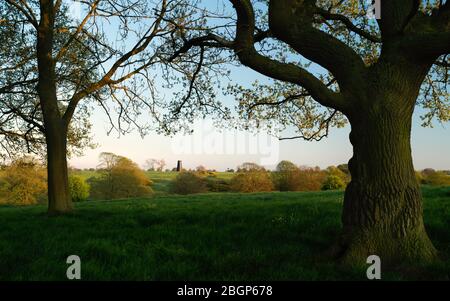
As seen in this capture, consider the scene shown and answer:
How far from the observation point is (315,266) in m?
6.68

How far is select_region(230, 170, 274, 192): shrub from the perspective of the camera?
60.8 meters

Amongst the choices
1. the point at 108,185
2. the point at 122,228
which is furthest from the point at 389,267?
the point at 108,185

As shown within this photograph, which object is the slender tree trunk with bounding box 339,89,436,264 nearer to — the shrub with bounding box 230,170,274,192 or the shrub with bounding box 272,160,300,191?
the shrub with bounding box 230,170,274,192

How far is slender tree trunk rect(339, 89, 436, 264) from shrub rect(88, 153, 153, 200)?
186 ft

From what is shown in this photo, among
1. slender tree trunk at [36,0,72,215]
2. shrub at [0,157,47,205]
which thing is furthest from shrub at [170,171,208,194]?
slender tree trunk at [36,0,72,215]

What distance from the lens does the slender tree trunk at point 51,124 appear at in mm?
14914

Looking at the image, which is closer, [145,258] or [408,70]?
[145,258]

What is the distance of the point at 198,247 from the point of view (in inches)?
314

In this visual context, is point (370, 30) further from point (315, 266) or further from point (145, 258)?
point (145, 258)

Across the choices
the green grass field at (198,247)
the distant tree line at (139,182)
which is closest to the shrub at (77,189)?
the distant tree line at (139,182)

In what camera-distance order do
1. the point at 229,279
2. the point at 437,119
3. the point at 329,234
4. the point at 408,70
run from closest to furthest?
the point at 229,279, the point at 408,70, the point at 329,234, the point at 437,119

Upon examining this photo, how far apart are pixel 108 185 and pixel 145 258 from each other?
56936 millimetres

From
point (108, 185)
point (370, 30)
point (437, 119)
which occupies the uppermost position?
point (370, 30)

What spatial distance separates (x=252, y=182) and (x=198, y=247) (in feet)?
176
